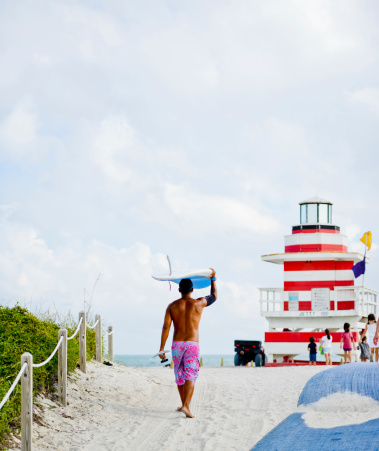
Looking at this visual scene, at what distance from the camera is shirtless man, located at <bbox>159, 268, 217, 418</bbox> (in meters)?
9.63

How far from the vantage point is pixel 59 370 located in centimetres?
1040

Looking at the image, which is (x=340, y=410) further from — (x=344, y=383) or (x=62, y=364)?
(x=62, y=364)

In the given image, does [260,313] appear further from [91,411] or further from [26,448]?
[26,448]

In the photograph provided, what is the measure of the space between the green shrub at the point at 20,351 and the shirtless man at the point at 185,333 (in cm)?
219

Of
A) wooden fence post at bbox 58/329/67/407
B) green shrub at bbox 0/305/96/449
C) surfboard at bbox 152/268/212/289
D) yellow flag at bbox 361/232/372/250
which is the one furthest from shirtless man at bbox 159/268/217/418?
yellow flag at bbox 361/232/372/250

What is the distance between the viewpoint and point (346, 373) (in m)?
5.82

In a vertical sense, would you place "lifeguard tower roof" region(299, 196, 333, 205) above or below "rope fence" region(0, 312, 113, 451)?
above

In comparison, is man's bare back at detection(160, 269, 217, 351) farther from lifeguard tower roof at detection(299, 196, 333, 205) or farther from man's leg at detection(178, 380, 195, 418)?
lifeguard tower roof at detection(299, 196, 333, 205)

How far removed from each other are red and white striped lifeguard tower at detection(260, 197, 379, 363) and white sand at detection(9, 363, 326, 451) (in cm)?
1290

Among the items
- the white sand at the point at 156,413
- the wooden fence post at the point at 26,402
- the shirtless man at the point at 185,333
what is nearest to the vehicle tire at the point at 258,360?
the white sand at the point at 156,413

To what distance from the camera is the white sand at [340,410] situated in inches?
Result: 195

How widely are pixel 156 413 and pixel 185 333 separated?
1.86 meters

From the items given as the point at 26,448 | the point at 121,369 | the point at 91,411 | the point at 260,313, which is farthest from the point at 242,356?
the point at 26,448

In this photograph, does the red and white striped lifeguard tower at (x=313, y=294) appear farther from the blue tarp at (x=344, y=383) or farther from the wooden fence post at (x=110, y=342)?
the blue tarp at (x=344, y=383)
